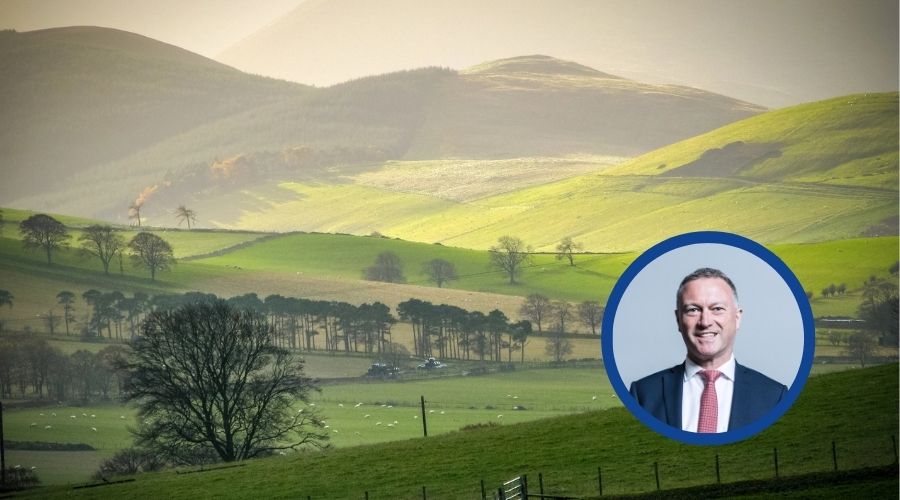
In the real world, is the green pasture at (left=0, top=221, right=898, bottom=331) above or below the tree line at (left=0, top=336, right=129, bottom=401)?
above

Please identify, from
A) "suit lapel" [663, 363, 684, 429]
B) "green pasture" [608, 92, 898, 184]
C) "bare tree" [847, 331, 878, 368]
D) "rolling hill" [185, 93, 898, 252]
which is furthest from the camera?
"green pasture" [608, 92, 898, 184]

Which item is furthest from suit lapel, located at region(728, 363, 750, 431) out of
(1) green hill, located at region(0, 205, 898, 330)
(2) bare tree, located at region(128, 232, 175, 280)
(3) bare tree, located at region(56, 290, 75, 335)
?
(2) bare tree, located at region(128, 232, 175, 280)

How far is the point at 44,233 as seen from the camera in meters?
113

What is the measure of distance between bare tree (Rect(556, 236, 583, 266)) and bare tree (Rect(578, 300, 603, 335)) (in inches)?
534

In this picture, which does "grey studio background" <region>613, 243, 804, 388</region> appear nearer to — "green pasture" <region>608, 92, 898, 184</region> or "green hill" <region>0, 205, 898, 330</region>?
"green hill" <region>0, 205, 898, 330</region>

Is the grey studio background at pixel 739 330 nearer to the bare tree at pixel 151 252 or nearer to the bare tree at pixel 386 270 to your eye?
the bare tree at pixel 386 270

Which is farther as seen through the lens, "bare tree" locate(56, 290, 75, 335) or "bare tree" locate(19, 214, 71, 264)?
"bare tree" locate(19, 214, 71, 264)

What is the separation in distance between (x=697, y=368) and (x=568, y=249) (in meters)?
98.5

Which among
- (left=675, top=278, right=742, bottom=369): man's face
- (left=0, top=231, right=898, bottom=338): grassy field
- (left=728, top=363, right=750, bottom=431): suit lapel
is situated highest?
(left=0, top=231, right=898, bottom=338): grassy field

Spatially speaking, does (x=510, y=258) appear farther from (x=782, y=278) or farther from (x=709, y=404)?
(x=709, y=404)

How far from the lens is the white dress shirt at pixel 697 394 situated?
19094 mm

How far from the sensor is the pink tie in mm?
19094

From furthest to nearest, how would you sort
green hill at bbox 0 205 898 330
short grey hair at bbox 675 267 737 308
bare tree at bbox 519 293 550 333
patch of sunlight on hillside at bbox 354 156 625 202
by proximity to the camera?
patch of sunlight on hillside at bbox 354 156 625 202 < bare tree at bbox 519 293 550 333 < green hill at bbox 0 205 898 330 < short grey hair at bbox 675 267 737 308

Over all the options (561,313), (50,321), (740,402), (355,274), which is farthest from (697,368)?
(355,274)
